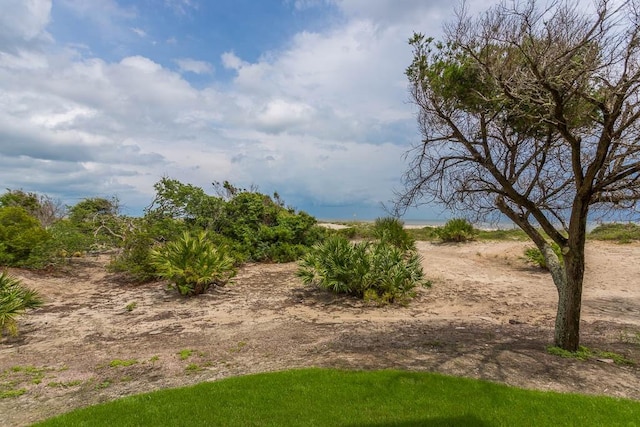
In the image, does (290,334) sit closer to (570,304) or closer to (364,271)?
(364,271)

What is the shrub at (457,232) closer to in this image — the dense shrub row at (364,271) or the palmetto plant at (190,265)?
the dense shrub row at (364,271)

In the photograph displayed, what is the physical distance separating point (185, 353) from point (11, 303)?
4350mm

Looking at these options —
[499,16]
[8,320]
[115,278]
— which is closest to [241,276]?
[115,278]

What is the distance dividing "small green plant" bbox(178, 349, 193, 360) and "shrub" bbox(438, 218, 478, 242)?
1756 cm

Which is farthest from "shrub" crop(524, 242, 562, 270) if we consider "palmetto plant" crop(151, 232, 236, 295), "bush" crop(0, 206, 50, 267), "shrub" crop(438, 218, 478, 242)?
"bush" crop(0, 206, 50, 267)

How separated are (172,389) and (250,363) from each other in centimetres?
136

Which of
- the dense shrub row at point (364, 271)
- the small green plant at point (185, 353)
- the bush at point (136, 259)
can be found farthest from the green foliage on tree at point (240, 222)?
the small green plant at point (185, 353)

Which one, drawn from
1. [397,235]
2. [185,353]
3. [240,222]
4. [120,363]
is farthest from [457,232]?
[120,363]

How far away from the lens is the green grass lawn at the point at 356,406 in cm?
400

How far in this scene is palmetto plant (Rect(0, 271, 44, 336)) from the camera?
757 cm

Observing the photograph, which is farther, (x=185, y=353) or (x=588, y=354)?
(x=185, y=353)

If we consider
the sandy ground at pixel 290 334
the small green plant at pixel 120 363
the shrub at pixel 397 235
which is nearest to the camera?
the sandy ground at pixel 290 334

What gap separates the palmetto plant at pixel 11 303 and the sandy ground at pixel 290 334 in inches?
15.6

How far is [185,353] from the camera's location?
6.50 meters
